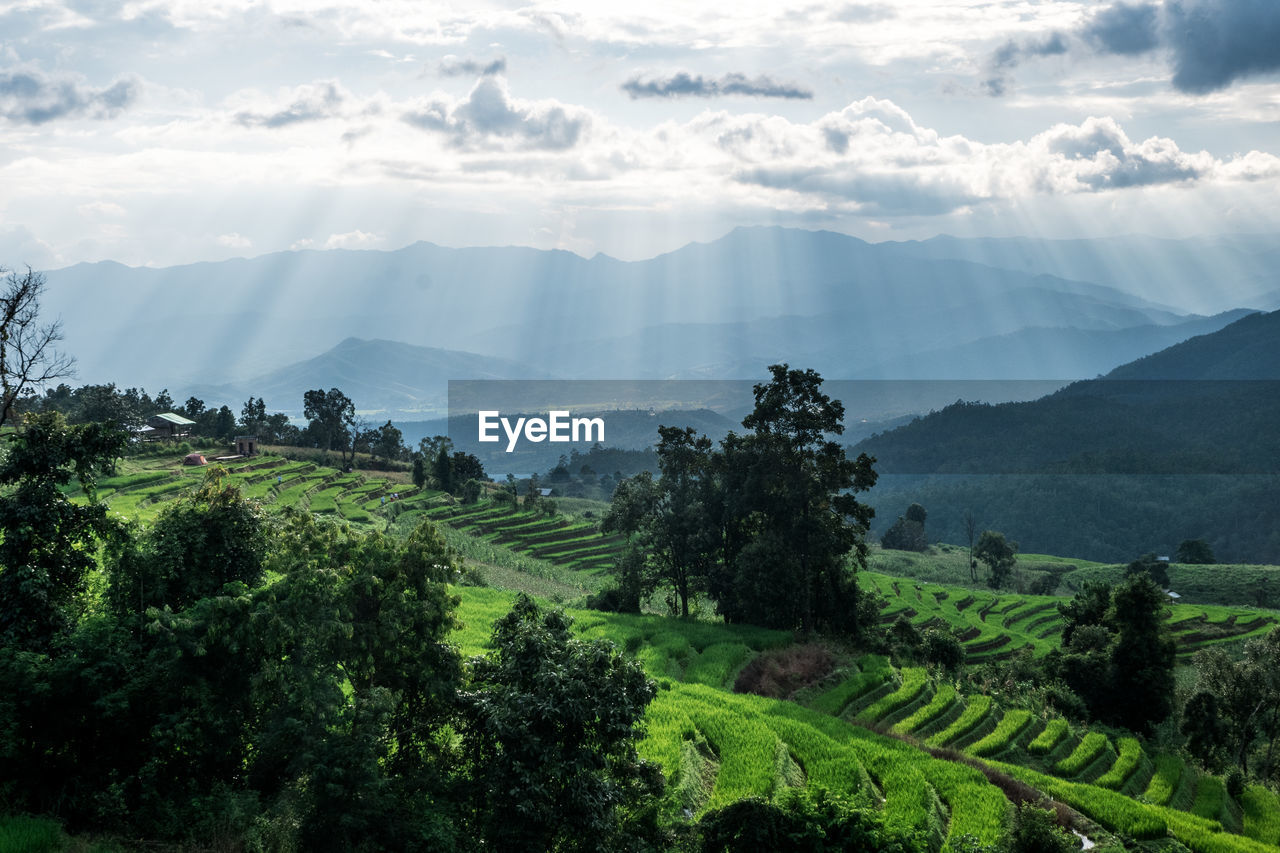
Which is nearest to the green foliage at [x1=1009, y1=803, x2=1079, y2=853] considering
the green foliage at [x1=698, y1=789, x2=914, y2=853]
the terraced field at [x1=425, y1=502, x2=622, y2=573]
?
the green foliage at [x1=698, y1=789, x2=914, y2=853]

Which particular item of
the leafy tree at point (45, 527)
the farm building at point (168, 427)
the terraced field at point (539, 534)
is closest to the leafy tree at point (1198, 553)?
the terraced field at point (539, 534)

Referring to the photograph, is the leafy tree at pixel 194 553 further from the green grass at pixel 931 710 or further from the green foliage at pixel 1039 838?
the green grass at pixel 931 710

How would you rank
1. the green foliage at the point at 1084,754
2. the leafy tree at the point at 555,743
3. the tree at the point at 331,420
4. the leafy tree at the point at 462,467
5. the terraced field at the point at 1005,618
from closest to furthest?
the leafy tree at the point at 555,743, the green foliage at the point at 1084,754, the terraced field at the point at 1005,618, the leafy tree at the point at 462,467, the tree at the point at 331,420

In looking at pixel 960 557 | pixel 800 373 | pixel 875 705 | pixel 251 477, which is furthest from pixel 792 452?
pixel 960 557

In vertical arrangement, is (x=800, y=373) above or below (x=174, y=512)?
above

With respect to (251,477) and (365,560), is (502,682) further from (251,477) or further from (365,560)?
(251,477)

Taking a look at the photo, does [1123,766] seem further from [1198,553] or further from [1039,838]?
[1198,553]
